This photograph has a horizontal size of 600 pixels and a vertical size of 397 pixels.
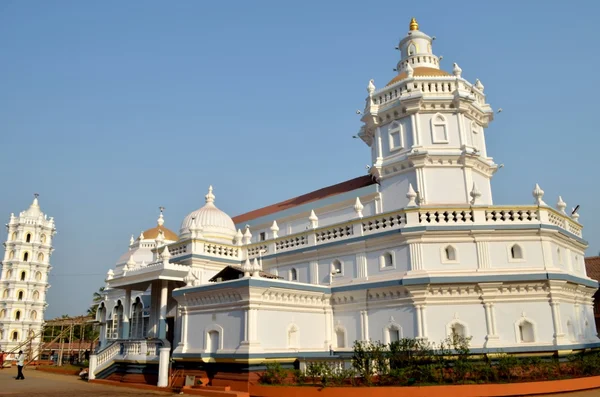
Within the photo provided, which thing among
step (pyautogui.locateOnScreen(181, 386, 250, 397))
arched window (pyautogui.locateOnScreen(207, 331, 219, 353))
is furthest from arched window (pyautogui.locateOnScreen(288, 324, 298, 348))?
step (pyautogui.locateOnScreen(181, 386, 250, 397))

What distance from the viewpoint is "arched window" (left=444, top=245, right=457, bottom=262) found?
62.9 feet

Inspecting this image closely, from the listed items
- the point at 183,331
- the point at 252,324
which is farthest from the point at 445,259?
the point at 183,331

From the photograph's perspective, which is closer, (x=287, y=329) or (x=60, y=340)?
(x=287, y=329)

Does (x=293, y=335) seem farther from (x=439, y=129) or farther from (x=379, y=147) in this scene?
(x=439, y=129)

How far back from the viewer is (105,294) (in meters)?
37.6

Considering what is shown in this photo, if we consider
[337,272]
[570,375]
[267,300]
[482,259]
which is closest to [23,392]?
[267,300]

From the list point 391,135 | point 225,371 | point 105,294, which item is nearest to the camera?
point 225,371

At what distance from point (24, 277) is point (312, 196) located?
47358mm

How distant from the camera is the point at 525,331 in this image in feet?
59.9

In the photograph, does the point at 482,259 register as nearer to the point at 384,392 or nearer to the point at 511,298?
the point at 511,298

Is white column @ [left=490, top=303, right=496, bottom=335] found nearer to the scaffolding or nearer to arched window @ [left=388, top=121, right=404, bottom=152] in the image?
arched window @ [left=388, top=121, right=404, bottom=152]

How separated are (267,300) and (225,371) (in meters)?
2.89

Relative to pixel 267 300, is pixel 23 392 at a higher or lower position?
lower

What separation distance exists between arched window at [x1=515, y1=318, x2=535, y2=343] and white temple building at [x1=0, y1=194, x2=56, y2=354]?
56.8 metres
